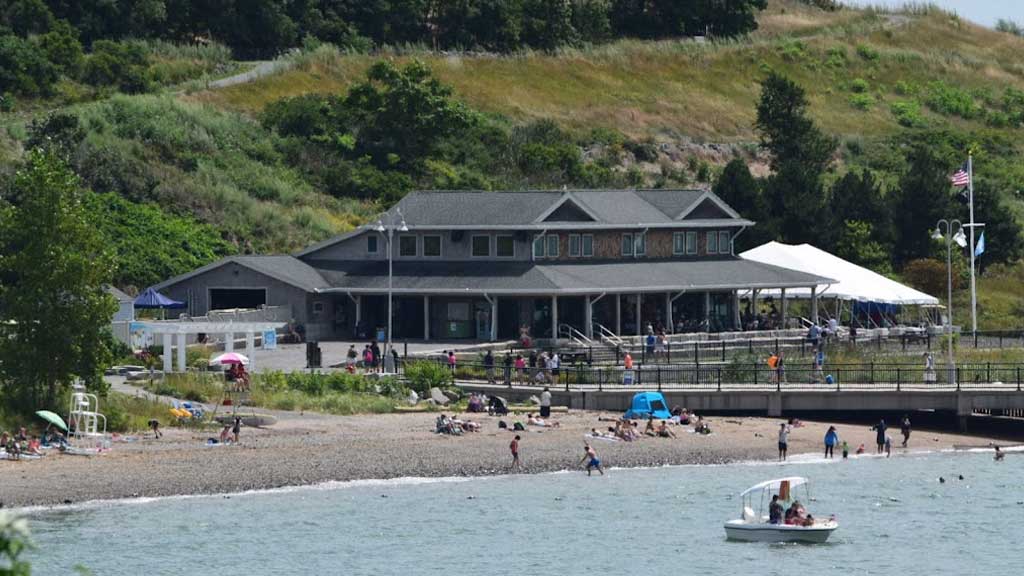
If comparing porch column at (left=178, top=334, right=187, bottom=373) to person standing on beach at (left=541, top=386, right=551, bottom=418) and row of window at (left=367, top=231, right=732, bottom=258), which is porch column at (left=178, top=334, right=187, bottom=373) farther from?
row of window at (left=367, top=231, right=732, bottom=258)

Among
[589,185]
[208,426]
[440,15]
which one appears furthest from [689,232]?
[440,15]

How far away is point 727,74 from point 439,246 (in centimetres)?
7371

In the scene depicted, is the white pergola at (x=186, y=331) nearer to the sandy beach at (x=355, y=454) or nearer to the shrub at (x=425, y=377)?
the shrub at (x=425, y=377)

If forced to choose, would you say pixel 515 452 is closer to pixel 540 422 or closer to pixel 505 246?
pixel 540 422

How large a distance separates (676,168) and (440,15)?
23.8m

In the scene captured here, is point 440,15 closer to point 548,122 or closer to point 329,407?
point 548,122

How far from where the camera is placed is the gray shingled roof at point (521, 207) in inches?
3310

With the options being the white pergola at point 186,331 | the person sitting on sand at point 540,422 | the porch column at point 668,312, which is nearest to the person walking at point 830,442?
the person sitting on sand at point 540,422

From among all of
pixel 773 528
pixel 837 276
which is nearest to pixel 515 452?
pixel 773 528

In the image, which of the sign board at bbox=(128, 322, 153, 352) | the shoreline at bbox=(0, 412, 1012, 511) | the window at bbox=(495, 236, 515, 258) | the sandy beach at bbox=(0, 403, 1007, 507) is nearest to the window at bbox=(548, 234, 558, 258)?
the window at bbox=(495, 236, 515, 258)

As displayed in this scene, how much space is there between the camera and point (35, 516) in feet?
157

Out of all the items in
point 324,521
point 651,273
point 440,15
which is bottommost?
point 324,521

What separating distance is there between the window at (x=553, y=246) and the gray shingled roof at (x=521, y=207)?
115cm

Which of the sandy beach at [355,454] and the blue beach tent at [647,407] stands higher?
the blue beach tent at [647,407]
